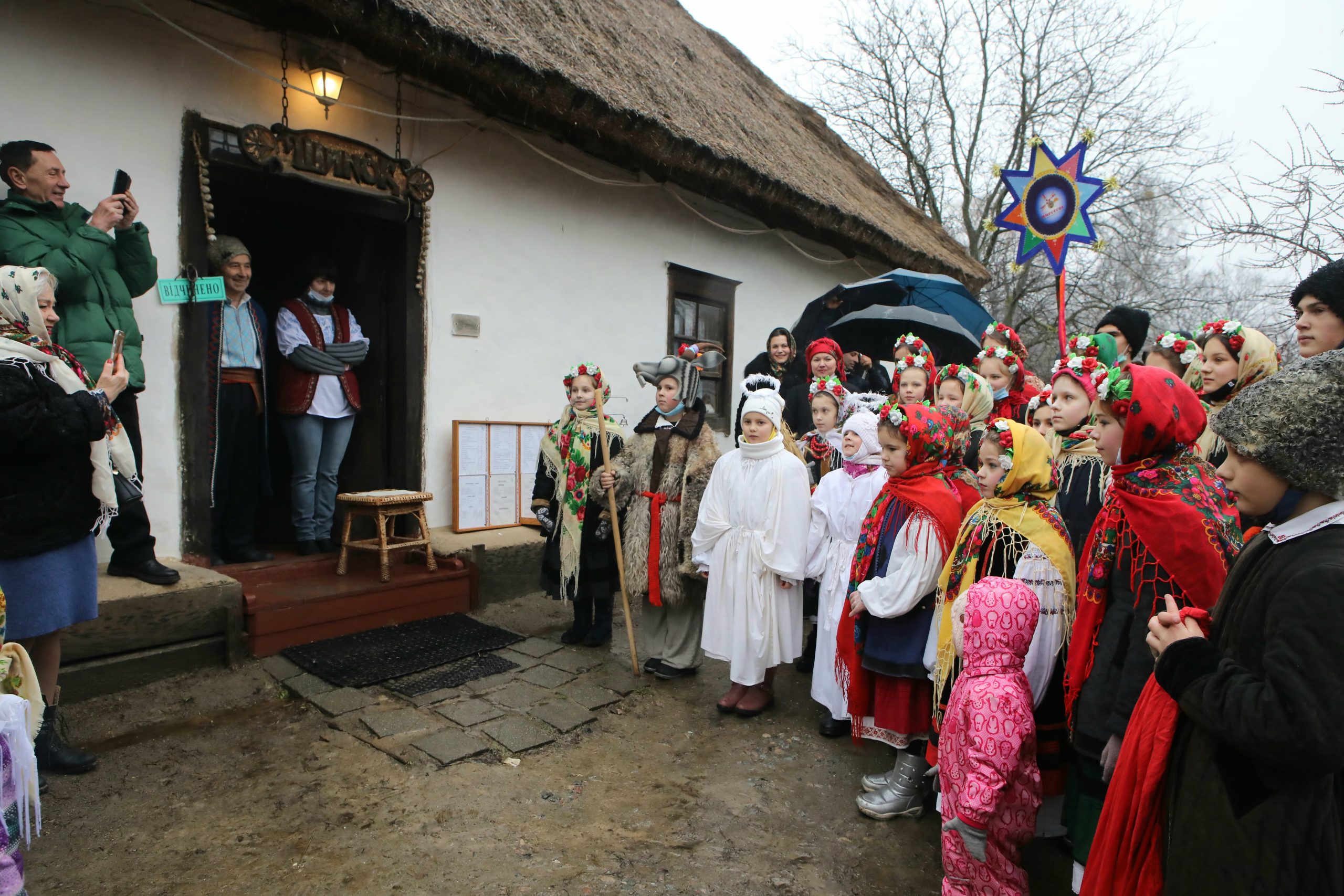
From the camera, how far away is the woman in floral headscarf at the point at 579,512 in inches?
189

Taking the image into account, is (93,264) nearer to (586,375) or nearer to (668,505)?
(586,375)

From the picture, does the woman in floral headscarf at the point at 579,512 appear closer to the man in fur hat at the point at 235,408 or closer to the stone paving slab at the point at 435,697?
the stone paving slab at the point at 435,697

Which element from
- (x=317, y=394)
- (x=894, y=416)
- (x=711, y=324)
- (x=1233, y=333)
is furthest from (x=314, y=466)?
(x=1233, y=333)

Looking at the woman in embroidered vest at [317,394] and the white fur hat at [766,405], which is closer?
the white fur hat at [766,405]

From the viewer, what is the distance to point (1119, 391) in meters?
2.23

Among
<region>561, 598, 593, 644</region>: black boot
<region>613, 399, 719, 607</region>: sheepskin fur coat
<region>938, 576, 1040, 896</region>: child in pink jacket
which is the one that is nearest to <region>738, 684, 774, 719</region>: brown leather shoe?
<region>613, 399, 719, 607</region>: sheepskin fur coat

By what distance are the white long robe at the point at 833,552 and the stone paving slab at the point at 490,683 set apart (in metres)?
1.68

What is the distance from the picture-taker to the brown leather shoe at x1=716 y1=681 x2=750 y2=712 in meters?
4.00

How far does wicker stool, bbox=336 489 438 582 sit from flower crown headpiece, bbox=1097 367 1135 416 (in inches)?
154

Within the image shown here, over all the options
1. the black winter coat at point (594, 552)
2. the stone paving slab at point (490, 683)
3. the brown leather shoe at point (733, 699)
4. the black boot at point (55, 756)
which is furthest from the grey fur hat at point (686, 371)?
the black boot at point (55, 756)

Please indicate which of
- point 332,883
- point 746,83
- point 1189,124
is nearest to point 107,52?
point 332,883

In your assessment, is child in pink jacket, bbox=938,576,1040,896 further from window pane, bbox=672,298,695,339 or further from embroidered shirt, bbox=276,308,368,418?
window pane, bbox=672,298,695,339

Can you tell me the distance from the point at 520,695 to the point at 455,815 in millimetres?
1144

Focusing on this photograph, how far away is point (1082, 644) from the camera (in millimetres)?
2316
